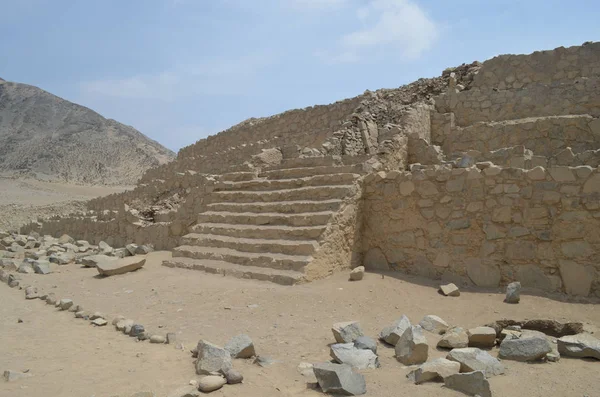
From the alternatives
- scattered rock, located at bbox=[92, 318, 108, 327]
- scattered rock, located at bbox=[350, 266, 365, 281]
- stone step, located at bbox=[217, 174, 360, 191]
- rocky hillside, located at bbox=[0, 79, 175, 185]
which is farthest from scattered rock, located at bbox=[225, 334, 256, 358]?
rocky hillside, located at bbox=[0, 79, 175, 185]

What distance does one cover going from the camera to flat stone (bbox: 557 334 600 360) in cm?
317

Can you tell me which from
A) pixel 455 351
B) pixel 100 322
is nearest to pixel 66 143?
pixel 100 322

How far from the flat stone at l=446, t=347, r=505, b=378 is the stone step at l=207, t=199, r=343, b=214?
3.45m

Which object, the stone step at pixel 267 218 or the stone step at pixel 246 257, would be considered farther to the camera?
the stone step at pixel 267 218

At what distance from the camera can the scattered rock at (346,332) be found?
3.56m

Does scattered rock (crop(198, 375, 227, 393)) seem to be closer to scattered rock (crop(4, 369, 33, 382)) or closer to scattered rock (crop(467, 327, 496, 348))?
scattered rock (crop(4, 369, 33, 382))

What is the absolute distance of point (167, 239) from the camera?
9.27 meters

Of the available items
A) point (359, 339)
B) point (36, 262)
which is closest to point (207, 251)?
point (36, 262)

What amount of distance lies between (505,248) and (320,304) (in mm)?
2365

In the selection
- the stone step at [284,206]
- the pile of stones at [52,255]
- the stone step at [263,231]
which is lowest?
the pile of stones at [52,255]

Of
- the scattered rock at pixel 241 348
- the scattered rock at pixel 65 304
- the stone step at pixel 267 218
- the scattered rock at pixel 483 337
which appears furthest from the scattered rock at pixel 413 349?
the scattered rock at pixel 65 304

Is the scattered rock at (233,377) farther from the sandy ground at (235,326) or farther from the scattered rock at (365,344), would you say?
the scattered rock at (365,344)

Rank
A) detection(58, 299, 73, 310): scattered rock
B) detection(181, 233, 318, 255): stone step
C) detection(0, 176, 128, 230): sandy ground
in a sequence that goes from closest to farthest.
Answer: detection(58, 299, 73, 310): scattered rock < detection(181, 233, 318, 255): stone step < detection(0, 176, 128, 230): sandy ground

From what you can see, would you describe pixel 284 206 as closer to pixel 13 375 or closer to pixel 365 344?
pixel 365 344
